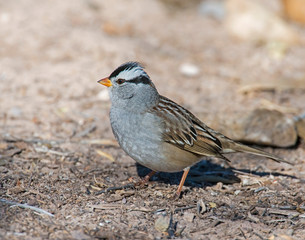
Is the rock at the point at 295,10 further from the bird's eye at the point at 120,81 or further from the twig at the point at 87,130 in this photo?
the bird's eye at the point at 120,81

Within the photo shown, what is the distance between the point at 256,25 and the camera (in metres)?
10.2

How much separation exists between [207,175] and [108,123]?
185cm

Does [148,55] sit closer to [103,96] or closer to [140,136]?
[103,96]

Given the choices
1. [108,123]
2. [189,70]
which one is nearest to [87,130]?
[108,123]

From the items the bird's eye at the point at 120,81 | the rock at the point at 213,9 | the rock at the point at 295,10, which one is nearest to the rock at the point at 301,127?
the bird's eye at the point at 120,81

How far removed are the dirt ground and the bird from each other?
358 millimetres

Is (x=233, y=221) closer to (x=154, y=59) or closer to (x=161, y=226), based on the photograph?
(x=161, y=226)

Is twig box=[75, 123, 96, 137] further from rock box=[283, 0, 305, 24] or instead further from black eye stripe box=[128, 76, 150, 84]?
rock box=[283, 0, 305, 24]

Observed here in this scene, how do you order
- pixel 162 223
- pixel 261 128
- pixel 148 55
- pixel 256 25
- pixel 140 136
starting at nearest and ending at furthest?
pixel 162 223
pixel 140 136
pixel 261 128
pixel 148 55
pixel 256 25

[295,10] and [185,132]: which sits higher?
[295,10]

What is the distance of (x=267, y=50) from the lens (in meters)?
9.79

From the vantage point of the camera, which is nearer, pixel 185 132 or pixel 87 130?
pixel 185 132

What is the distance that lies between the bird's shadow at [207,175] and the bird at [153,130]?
1.12 feet

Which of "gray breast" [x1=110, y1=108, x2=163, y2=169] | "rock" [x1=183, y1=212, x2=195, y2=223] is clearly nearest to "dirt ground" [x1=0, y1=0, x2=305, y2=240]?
"rock" [x1=183, y1=212, x2=195, y2=223]
